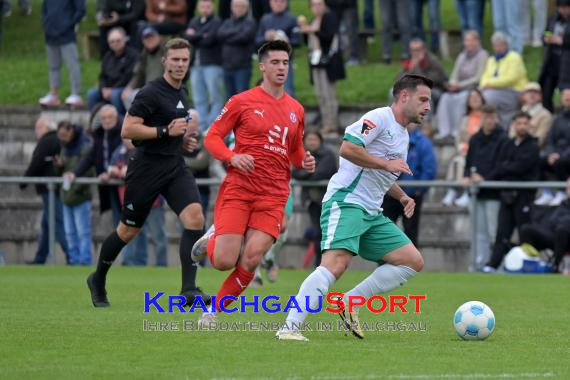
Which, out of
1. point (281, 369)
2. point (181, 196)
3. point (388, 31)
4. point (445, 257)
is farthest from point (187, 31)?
Result: point (281, 369)

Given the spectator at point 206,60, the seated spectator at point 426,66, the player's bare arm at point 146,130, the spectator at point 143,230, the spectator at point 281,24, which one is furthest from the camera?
the spectator at point 206,60

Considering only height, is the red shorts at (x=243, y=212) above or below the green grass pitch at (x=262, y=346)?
above

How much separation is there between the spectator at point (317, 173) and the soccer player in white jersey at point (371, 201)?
9.26 m

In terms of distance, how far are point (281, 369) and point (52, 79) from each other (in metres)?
18.0

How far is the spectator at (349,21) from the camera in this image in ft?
78.5

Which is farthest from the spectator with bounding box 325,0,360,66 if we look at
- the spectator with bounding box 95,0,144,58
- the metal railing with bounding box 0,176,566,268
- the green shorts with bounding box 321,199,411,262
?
the green shorts with bounding box 321,199,411,262

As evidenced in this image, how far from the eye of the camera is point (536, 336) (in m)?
10.7

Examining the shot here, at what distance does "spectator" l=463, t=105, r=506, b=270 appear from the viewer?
64.7 feet

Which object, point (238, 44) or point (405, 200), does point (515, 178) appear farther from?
point (405, 200)

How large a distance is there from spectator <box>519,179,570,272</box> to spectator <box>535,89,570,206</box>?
1.34 feet

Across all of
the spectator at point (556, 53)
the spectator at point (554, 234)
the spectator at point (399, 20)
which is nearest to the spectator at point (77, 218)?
the spectator at point (399, 20)

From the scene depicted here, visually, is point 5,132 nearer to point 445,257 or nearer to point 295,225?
point 295,225

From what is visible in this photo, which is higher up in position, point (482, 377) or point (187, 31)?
point (187, 31)

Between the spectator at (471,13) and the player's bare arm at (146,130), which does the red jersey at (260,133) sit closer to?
the player's bare arm at (146,130)
